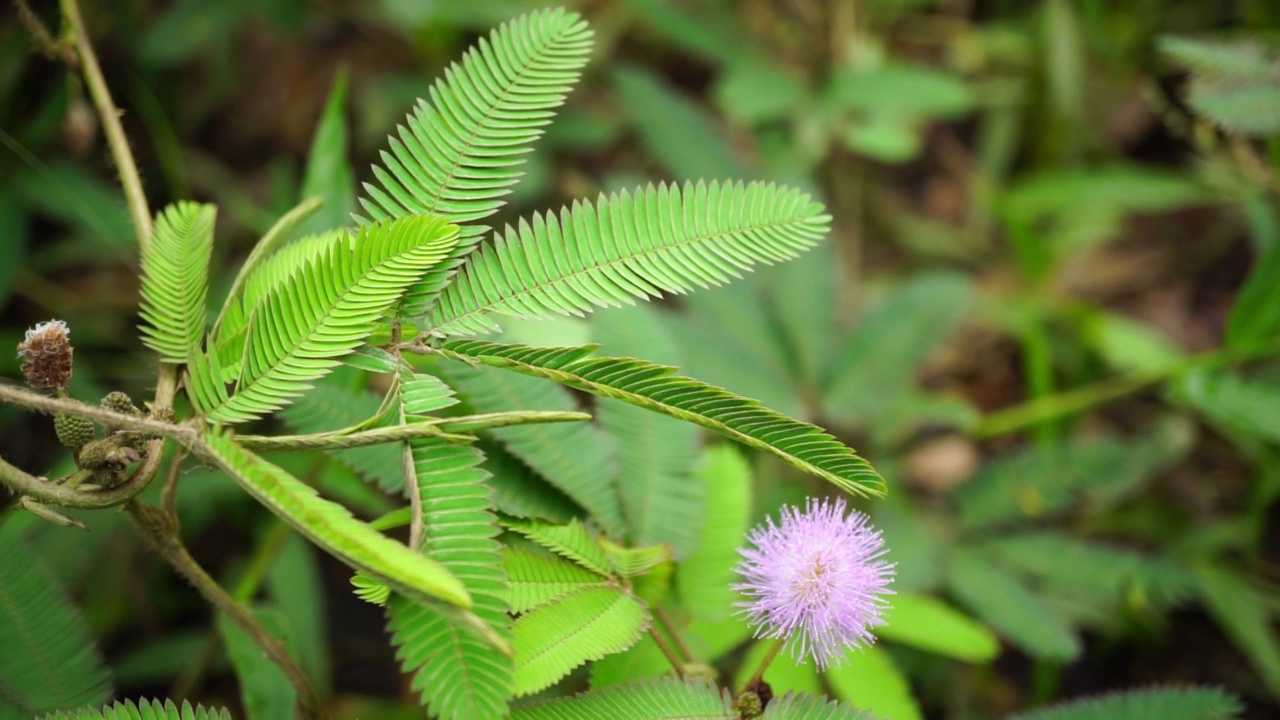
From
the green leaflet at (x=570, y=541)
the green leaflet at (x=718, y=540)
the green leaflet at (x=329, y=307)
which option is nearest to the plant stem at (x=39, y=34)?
the green leaflet at (x=329, y=307)

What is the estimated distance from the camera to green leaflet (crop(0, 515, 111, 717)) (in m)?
1.13

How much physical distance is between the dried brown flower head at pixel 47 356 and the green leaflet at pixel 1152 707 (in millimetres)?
1180

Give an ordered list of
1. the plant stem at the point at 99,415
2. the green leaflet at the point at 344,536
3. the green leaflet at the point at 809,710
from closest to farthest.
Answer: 1. the green leaflet at the point at 344,536
2. the plant stem at the point at 99,415
3. the green leaflet at the point at 809,710

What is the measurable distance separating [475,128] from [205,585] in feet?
1.90

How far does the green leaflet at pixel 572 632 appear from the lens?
0.90 metres

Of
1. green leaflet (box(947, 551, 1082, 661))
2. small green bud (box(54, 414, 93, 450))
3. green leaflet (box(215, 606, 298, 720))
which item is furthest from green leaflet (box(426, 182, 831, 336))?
green leaflet (box(947, 551, 1082, 661))

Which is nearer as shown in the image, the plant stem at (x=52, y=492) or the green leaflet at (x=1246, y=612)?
the plant stem at (x=52, y=492)

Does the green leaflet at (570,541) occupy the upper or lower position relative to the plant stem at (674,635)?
upper

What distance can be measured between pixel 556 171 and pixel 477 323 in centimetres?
197

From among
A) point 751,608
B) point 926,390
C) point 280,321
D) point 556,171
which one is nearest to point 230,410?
point 280,321

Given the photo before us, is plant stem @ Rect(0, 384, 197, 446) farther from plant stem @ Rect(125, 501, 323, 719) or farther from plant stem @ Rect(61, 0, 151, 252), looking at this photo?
plant stem @ Rect(61, 0, 151, 252)

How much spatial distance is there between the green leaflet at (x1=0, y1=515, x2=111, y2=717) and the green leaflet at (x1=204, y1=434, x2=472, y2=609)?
58cm

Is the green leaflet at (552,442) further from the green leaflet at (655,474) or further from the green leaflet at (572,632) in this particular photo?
the green leaflet at (572,632)

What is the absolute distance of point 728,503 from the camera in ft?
4.19
